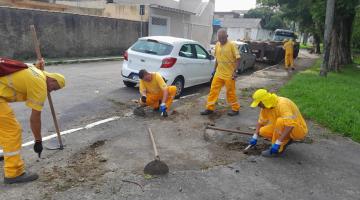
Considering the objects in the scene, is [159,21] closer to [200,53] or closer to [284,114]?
[200,53]

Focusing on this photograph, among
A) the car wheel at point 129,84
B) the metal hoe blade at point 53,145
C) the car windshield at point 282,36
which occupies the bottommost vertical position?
the metal hoe blade at point 53,145

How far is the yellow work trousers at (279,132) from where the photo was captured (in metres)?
5.21

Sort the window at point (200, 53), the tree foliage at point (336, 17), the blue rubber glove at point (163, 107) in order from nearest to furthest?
the blue rubber glove at point (163, 107) < the window at point (200, 53) < the tree foliage at point (336, 17)

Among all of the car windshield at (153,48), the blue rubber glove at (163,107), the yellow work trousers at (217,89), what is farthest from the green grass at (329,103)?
the car windshield at (153,48)

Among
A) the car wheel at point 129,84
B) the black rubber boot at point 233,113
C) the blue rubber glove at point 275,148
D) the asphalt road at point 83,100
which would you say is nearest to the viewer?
the blue rubber glove at point 275,148

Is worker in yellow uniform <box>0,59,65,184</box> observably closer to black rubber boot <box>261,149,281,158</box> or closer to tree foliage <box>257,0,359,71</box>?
black rubber boot <box>261,149,281,158</box>

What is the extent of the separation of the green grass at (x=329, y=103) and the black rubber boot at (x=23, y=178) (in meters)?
5.56

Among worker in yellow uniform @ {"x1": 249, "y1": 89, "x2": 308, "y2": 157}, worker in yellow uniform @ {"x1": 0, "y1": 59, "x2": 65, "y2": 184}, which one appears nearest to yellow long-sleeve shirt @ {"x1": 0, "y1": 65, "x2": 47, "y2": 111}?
worker in yellow uniform @ {"x1": 0, "y1": 59, "x2": 65, "y2": 184}

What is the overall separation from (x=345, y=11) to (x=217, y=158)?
14.3 metres

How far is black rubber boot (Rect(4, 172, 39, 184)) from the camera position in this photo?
4.11 m

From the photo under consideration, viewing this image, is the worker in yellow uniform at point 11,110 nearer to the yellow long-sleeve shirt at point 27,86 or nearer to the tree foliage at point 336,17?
the yellow long-sleeve shirt at point 27,86

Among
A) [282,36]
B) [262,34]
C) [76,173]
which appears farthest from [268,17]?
[76,173]

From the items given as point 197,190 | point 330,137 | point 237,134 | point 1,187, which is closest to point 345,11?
point 330,137

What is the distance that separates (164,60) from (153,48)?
1.81 feet
